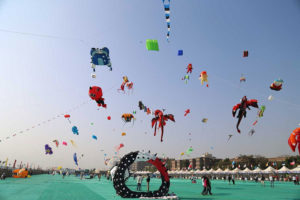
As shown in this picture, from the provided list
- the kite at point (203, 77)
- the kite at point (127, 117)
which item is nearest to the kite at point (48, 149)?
the kite at point (127, 117)

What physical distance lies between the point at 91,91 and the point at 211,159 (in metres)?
155

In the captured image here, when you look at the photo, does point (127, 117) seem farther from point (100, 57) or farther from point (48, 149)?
point (48, 149)

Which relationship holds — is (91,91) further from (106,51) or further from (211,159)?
(211,159)

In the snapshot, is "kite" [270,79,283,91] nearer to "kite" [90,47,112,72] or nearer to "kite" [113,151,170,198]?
"kite" [113,151,170,198]

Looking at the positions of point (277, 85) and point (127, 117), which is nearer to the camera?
point (277, 85)

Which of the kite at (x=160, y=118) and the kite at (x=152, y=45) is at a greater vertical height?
the kite at (x=152, y=45)

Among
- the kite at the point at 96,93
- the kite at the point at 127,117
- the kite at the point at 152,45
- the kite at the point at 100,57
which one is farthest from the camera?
the kite at the point at 127,117

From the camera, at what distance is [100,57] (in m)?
17.0

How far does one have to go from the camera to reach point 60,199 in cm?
1469

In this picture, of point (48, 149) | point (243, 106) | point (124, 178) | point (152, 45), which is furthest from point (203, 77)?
point (48, 149)

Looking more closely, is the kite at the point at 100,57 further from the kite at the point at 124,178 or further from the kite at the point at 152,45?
the kite at the point at 124,178

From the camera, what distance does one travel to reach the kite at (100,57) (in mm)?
16906

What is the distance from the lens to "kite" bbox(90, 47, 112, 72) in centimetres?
1691

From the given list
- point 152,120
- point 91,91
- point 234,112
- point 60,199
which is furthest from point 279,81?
point 60,199
